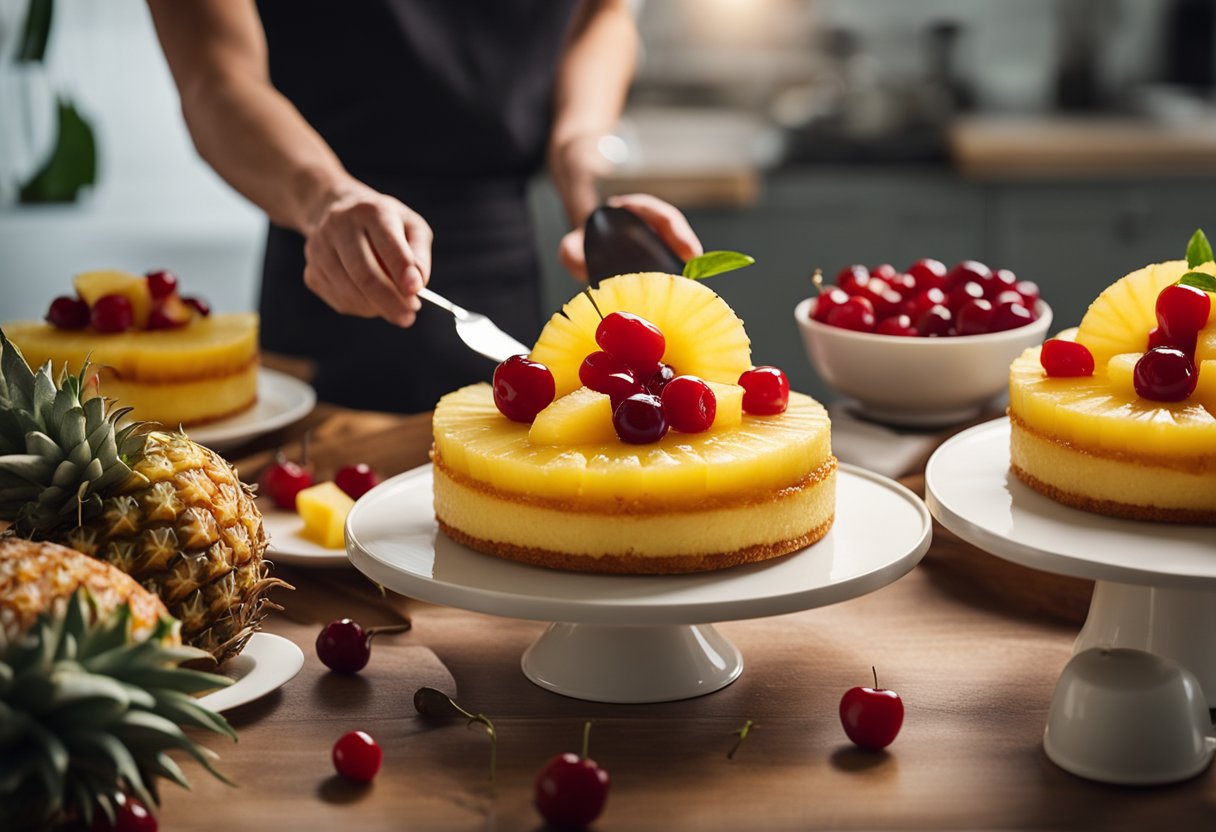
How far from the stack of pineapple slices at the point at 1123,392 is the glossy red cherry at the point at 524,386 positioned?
0.53 m

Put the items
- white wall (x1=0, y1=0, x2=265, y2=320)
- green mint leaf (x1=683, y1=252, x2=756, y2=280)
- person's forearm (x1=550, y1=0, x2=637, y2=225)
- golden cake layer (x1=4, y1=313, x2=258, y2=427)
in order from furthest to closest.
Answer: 1. white wall (x1=0, y1=0, x2=265, y2=320)
2. person's forearm (x1=550, y1=0, x2=637, y2=225)
3. golden cake layer (x1=4, y1=313, x2=258, y2=427)
4. green mint leaf (x1=683, y1=252, x2=756, y2=280)

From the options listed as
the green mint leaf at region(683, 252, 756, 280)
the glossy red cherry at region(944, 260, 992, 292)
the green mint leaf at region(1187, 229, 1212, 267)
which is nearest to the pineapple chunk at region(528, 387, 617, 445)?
the green mint leaf at region(683, 252, 756, 280)

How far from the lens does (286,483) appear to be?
1909 millimetres

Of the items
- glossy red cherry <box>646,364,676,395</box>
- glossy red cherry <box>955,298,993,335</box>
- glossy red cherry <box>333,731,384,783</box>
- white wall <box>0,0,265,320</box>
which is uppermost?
glossy red cherry <box>646,364,676,395</box>

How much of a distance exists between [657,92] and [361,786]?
15.4 ft

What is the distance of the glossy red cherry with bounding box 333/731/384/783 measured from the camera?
4.08 feet

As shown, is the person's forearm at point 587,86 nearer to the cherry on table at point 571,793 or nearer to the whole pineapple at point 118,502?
the whole pineapple at point 118,502

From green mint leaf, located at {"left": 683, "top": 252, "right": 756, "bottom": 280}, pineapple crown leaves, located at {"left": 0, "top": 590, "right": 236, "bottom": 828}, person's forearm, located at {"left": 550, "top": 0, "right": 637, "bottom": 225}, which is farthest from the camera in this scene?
person's forearm, located at {"left": 550, "top": 0, "right": 637, "bottom": 225}

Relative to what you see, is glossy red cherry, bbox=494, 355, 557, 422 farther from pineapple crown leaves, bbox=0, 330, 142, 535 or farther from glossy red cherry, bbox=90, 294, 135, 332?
glossy red cherry, bbox=90, 294, 135, 332

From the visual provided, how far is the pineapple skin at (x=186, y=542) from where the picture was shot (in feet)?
4.39

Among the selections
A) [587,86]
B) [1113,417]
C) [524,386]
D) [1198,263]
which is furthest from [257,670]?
[587,86]

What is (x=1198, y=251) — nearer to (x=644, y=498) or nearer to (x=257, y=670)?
(x=644, y=498)

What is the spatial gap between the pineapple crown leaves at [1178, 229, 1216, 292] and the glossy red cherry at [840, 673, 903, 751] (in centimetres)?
60

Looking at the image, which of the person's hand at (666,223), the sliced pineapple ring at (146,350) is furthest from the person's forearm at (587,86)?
the sliced pineapple ring at (146,350)
